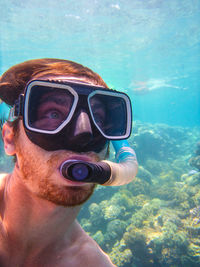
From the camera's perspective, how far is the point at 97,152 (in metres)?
1.43

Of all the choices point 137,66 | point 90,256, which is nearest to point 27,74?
point 90,256

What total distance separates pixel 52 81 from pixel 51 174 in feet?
2.46

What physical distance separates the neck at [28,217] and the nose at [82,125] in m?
0.68

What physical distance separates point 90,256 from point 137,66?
29551 millimetres

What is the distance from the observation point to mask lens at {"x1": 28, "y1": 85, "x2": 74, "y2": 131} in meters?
1.39

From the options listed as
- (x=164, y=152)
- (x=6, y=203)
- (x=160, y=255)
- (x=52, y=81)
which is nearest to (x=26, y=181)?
(x=6, y=203)

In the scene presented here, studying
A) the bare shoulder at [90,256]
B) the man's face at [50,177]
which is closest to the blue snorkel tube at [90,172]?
the man's face at [50,177]

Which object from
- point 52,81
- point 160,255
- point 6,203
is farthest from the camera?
point 160,255

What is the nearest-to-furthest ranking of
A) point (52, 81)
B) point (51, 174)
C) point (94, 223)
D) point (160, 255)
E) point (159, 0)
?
point (51, 174), point (52, 81), point (160, 255), point (94, 223), point (159, 0)

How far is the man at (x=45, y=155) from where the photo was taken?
1.25 meters

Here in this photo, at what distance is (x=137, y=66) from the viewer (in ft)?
91.0

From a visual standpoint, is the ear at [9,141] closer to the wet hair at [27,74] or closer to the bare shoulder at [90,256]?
the wet hair at [27,74]

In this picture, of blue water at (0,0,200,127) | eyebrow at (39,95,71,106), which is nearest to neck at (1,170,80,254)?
eyebrow at (39,95,71,106)

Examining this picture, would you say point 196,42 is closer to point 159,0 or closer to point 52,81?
point 159,0
